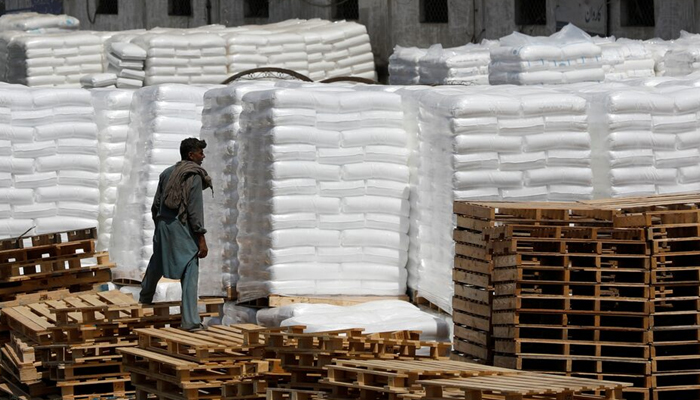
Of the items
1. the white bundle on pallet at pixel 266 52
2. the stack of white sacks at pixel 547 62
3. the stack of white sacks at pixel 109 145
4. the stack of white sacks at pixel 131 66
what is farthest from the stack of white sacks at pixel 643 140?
the white bundle on pallet at pixel 266 52

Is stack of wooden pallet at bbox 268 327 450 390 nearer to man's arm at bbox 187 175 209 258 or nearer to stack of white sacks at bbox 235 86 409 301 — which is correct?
man's arm at bbox 187 175 209 258

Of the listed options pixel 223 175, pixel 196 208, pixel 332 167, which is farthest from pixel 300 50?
pixel 196 208

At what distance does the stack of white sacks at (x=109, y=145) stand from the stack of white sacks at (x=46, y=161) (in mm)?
175

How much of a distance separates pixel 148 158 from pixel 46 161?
0.97 m

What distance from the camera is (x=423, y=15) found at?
2873 centimetres

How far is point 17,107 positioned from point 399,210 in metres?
4.04

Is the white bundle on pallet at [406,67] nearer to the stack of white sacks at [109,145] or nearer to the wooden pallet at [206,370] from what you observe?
the stack of white sacks at [109,145]

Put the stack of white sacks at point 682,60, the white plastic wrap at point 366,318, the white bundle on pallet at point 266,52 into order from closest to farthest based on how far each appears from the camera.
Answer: the white plastic wrap at point 366,318
the stack of white sacks at point 682,60
the white bundle on pallet at point 266,52

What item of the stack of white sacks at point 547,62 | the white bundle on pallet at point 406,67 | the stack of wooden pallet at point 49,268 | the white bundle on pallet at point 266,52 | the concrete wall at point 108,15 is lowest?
the stack of wooden pallet at point 49,268

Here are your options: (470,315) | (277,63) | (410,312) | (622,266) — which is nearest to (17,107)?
(410,312)

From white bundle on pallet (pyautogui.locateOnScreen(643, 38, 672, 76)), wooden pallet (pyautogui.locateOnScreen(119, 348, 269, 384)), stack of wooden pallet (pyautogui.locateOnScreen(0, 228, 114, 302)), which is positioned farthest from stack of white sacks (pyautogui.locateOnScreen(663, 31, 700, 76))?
wooden pallet (pyautogui.locateOnScreen(119, 348, 269, 384))

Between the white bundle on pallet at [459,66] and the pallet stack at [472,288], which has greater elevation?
the white bundle on pallet at [459,66]

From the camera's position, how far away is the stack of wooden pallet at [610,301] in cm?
984

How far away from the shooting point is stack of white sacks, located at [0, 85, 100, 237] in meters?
14.3
